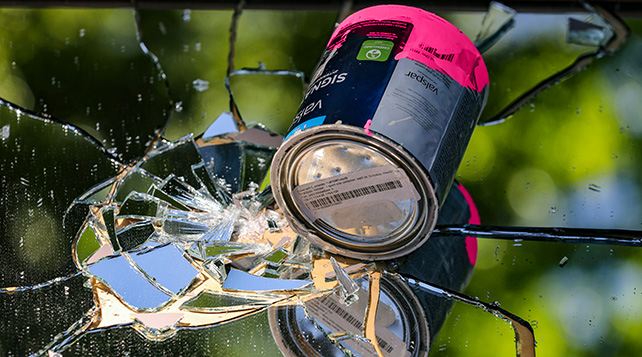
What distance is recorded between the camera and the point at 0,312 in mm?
934

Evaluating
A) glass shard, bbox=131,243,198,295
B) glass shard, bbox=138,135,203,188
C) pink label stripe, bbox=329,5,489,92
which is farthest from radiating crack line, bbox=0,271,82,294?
pink label stripe, bbox=329,5,489,92

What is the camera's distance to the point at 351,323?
0.90 meters

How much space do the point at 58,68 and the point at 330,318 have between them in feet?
2.56

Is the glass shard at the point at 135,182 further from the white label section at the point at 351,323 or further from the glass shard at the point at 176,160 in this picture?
the white label section at the point at 351,323

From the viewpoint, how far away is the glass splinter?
0.92 meters

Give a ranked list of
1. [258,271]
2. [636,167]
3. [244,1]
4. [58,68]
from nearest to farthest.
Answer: [258,271], [636,167], [58,68], [244,1]

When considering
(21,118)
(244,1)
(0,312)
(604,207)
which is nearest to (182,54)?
(244,1)

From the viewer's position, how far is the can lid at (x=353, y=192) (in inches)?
34.3

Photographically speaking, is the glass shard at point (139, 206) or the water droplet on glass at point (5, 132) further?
the water droplet on glass at point (5, 132)

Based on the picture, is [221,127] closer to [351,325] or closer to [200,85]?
[200,85]

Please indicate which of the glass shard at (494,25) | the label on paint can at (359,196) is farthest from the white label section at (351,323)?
the glass shard at (494,25)

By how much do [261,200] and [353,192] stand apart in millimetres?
201

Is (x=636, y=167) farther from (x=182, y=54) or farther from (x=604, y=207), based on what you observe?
(x=182, y=54)

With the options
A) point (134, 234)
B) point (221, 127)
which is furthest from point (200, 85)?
point (134, 234)
